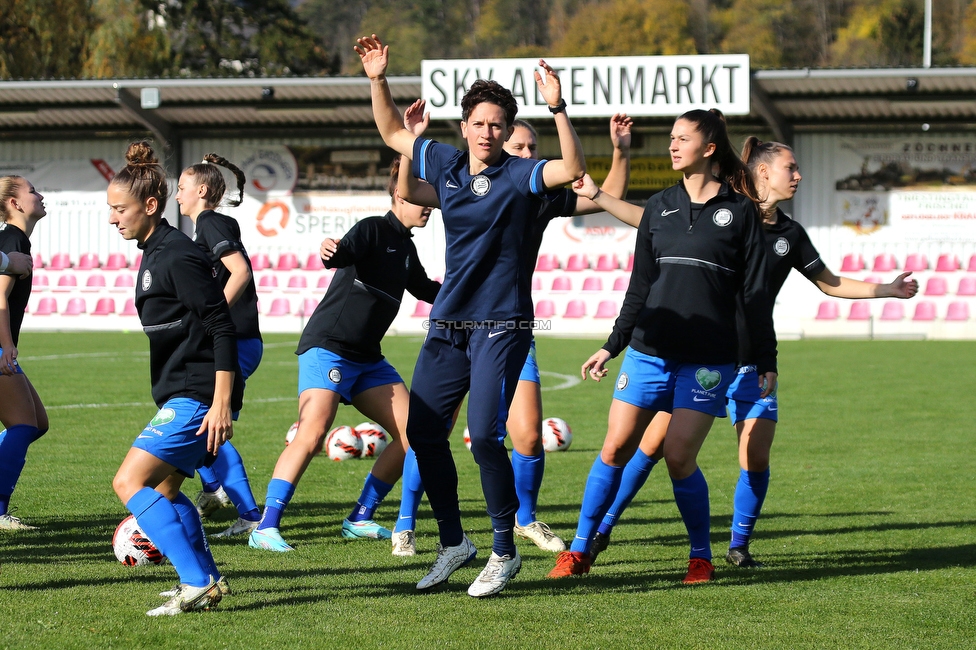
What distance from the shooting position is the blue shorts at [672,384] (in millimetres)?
4938

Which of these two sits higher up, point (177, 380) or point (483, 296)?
point (483, 296)

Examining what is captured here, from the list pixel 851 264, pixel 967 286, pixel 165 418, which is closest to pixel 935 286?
pixel 967 286

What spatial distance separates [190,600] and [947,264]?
24340mm

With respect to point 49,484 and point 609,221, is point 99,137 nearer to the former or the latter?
point 609,221

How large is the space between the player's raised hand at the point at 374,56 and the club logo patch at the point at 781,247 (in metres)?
2.00

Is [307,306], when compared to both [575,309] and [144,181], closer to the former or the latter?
[575,309]

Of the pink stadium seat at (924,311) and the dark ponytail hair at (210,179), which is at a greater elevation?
the dark ponytail hair at (210,179)

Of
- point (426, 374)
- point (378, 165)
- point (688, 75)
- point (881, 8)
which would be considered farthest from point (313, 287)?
point (881, 8)

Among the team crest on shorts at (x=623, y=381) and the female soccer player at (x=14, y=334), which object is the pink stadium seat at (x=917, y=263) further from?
the female soccer player at (x=14, y=334)

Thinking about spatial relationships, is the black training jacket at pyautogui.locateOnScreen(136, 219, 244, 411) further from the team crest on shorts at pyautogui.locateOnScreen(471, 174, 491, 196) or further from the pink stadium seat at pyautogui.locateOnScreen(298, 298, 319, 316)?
the pink stadium seat at pyautogui.locateOnScreen(298, 298, 319, 316)

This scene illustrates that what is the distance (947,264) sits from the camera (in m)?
25.8

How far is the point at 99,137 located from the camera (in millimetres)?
29328

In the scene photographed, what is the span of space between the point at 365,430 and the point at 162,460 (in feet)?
16.8

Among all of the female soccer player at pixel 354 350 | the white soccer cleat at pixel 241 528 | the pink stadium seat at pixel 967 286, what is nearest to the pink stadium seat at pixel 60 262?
the pink stadium seat at pixel 967 286
